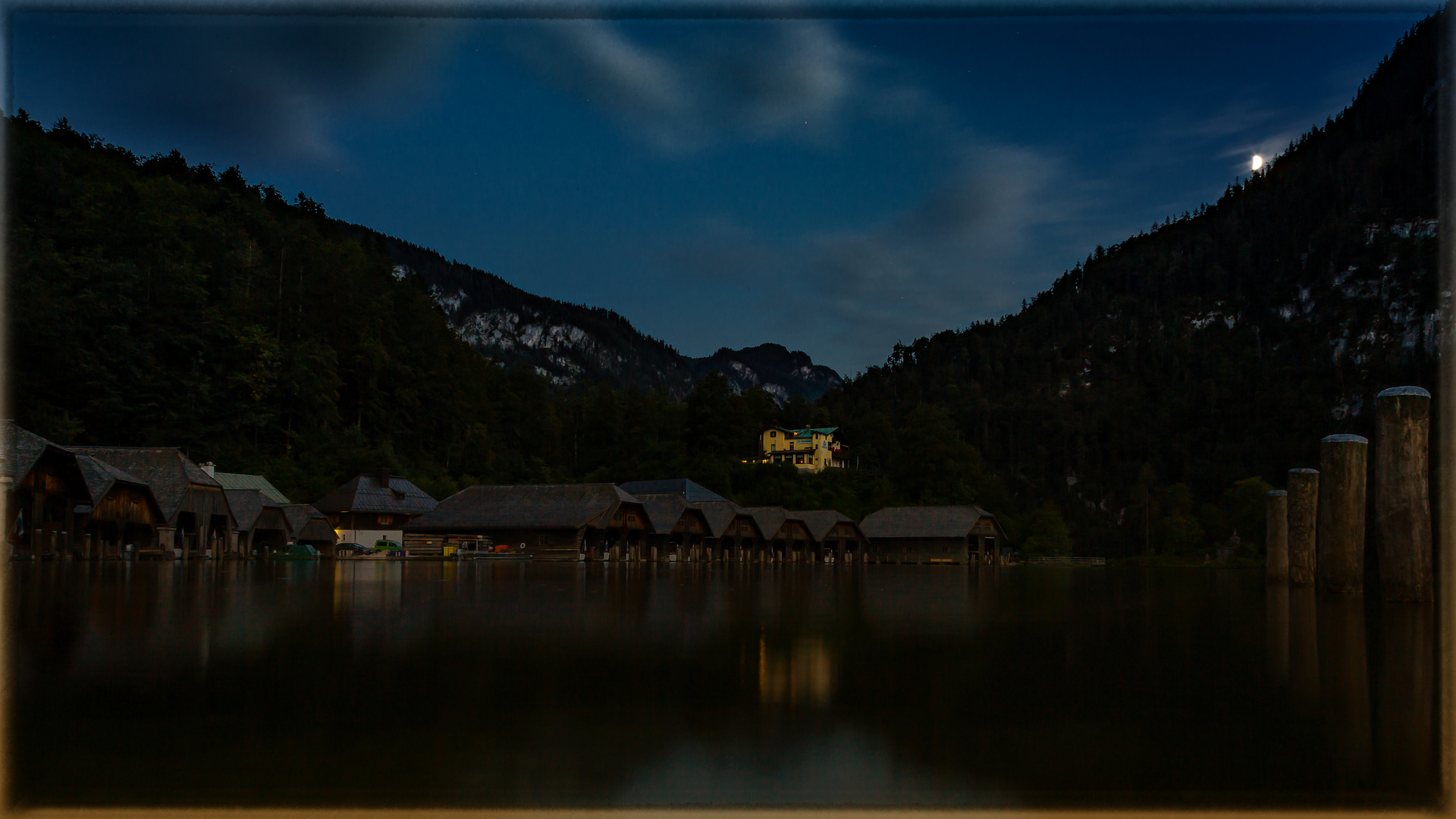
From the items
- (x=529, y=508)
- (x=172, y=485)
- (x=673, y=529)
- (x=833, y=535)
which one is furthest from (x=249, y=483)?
(x=833, y=535)

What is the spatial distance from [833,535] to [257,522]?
3990 cm

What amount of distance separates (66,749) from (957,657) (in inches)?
234

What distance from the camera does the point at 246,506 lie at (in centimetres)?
4488

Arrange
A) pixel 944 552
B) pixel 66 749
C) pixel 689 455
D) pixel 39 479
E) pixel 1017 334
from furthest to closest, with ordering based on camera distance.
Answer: pixel 1017 334
pixel 689 455
pixel 944 552
pixel 39 479
pixel 66 749

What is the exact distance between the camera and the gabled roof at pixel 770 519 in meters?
63.8

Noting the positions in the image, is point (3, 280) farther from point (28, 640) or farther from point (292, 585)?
point (292, 585)

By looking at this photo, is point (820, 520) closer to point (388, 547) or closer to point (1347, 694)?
point (388, 547)

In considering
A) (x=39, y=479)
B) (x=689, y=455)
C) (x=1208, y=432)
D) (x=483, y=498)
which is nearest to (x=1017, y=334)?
(x=1208, y=432)

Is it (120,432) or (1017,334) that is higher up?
(1017,334)

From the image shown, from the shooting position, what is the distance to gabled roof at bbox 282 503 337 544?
166ft

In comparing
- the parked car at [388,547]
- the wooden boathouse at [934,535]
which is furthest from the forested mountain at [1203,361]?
the parked car at [388,547]

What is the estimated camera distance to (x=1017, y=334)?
194375 mm

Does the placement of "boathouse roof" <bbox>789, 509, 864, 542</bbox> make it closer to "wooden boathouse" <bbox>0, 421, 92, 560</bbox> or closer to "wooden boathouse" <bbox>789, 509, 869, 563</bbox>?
"wooden boathouse" <bbox>789, 509, 869, 563</bbox>

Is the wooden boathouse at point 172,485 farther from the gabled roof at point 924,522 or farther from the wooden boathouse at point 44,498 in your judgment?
the gabled roof at point 924,522
